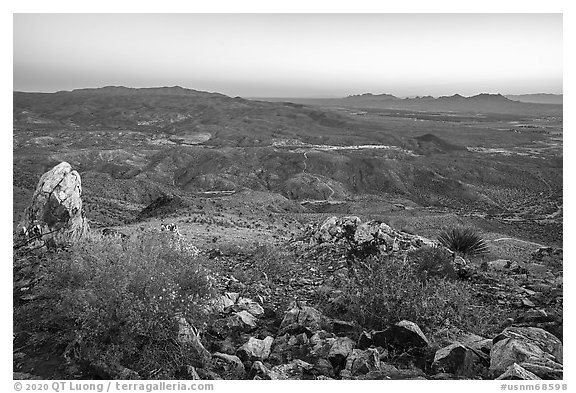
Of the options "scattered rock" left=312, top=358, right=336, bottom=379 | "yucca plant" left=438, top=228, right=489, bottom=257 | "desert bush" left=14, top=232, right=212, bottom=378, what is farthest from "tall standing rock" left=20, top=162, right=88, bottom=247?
"yucca plant" left=438, top=228, right=489, bottom=257

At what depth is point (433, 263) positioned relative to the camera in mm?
6859

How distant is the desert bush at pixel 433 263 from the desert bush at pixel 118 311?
10.5 feet

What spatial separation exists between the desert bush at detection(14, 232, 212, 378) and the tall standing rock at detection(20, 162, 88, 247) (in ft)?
5.77

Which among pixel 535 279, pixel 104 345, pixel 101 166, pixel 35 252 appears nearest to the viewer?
pixel 104 345

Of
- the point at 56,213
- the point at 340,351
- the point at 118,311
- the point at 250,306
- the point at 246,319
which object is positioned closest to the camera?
the point at 118,311

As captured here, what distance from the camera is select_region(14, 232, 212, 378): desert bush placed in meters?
4.27

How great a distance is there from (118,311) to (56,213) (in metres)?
3.42

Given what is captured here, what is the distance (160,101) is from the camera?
9550cm

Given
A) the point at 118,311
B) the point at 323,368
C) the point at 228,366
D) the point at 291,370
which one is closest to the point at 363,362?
the point at 323,368

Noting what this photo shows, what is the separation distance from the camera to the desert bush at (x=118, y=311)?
14.0 feet

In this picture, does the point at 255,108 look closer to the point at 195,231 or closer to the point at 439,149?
the point at 439,149

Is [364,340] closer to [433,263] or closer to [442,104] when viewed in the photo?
[433,263]
